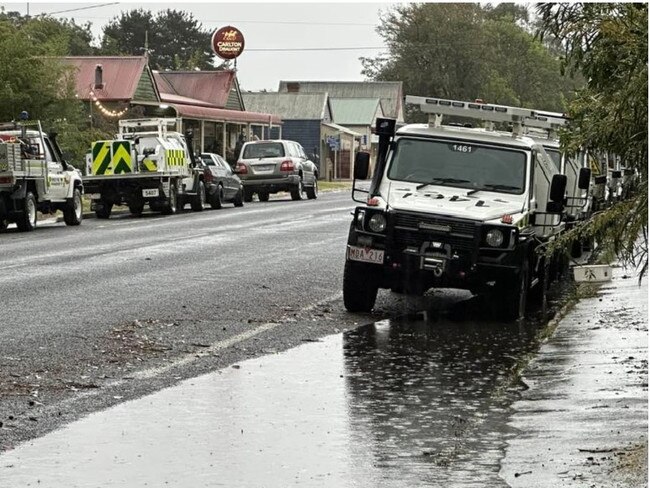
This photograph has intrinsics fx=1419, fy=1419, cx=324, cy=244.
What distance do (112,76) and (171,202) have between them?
25749 millimetres

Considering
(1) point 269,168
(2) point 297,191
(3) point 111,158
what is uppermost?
(3) point 111,158

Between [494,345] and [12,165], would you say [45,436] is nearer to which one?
[494,345]

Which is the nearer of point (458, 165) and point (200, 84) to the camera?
point (458, 165)

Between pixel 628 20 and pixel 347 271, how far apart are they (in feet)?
22.9

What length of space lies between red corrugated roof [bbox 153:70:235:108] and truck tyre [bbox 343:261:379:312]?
178 feet

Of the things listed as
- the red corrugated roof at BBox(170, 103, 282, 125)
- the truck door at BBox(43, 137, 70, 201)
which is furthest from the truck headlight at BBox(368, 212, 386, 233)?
the red corrugated roof at BBox(170, 103, 282, 125)

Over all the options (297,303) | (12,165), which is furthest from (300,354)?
(12,165)

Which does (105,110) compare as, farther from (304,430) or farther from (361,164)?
(304,430)

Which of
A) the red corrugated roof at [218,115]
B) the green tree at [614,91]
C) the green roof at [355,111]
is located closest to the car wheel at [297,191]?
the red corrugated roof at [218,115]

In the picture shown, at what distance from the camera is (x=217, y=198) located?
1490 inches

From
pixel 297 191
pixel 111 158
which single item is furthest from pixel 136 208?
Answer: pixel 297 191

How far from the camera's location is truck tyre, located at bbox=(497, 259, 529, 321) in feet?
45.3

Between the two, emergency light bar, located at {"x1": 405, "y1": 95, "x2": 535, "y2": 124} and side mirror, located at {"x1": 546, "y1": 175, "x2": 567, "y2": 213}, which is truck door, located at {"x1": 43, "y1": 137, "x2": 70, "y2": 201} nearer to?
emergency light bar, located at {"x1": 405, "y1": 95, "x2": 535, "y2": 124}

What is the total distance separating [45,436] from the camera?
800cm
